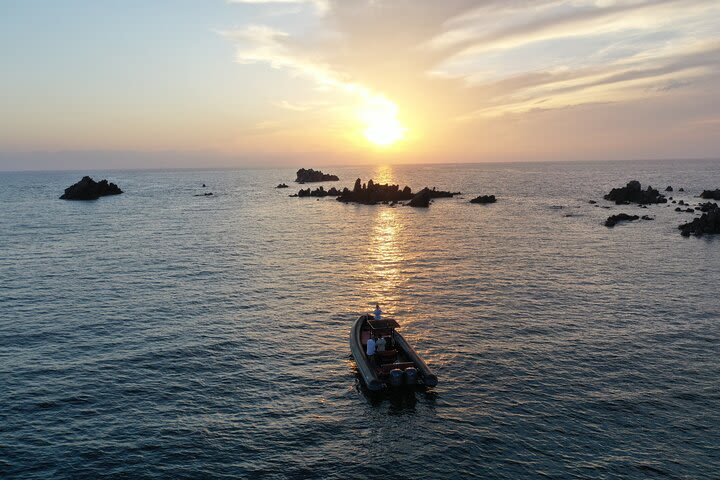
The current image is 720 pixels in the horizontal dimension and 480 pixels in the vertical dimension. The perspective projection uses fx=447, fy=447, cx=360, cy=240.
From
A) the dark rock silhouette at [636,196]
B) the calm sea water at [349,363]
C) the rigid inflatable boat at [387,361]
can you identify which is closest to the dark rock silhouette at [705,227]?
the calm sea water at [349,363]

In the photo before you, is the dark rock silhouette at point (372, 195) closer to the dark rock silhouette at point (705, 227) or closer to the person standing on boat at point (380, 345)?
the dark rock silhouette at point (705, 227)

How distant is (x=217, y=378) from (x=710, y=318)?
38370mm

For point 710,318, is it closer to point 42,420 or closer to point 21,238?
point 42,420

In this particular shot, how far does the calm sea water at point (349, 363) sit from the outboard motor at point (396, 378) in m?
0.95

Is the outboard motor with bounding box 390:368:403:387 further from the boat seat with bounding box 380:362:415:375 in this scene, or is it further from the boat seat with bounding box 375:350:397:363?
the boat seat with bounding box 375:350:397:363

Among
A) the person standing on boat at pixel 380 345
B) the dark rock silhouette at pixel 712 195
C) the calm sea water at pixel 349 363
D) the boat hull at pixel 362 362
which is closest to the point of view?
the calm sea water at pixel 349 363

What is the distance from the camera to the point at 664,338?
3262 cm

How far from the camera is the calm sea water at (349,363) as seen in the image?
798 inches

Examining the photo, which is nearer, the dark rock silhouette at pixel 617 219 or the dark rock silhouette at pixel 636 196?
the dark rock silhouette at pixel 617 219

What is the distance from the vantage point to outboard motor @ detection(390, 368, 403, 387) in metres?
25.6

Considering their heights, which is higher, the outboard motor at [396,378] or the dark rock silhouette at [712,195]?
the dark rock silhouette at [712,195]

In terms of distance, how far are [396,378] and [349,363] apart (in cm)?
499

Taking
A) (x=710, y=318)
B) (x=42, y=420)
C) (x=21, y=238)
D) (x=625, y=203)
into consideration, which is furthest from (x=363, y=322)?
(x=625, y=203)

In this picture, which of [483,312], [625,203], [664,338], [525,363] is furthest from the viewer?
[625,203]
